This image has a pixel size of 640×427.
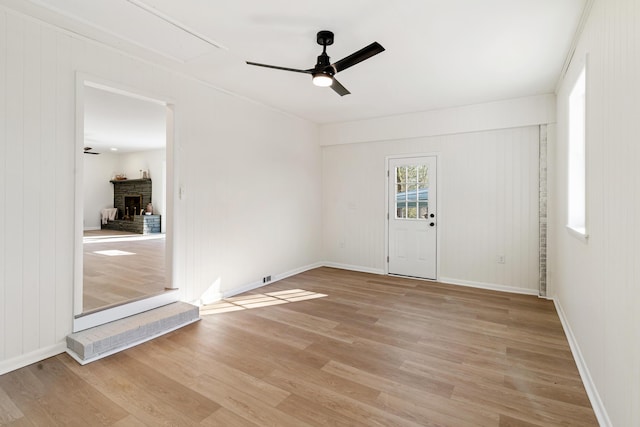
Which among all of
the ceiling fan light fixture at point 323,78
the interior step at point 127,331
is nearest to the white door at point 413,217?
the ceiling fan light fixture at point 323,78

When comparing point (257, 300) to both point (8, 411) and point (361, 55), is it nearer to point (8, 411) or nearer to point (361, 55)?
point (8, 411)

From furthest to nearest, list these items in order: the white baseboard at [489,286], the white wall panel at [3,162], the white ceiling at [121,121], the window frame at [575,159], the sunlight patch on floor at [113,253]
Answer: the sunlight patch on floor at [113,253] → the white ceiling at [121,121] → the white baseboard at [489,286] → the window frame at [575,159] → the white wall panel at [3,162]

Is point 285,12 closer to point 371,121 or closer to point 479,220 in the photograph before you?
point 371,121

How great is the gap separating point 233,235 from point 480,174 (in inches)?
149

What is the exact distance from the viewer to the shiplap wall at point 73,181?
95.3 inches

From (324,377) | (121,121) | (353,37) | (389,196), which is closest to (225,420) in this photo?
(324,377)

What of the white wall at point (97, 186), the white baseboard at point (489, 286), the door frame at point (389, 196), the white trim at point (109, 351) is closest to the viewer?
the white trim at point (109, 351)

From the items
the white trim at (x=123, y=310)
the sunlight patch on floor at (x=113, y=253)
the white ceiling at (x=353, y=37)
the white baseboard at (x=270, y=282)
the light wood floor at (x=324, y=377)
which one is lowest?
the light wood floor at (x=324, y=377)

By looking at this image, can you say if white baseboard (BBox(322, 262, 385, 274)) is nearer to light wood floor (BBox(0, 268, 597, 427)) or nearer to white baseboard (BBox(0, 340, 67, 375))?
light wood floor (BBox(0, 268, 597, 427))

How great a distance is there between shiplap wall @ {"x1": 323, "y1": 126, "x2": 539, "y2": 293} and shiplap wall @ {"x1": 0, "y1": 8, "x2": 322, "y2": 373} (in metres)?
1.26

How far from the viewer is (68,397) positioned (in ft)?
6.77

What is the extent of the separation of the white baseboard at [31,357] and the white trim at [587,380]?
3.93 m

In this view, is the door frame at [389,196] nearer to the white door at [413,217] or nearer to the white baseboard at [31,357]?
the white door at [413,217]

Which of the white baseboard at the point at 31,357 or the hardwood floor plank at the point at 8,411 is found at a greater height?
the white baseboard at the point at 31,357
